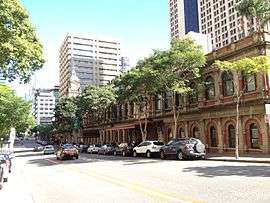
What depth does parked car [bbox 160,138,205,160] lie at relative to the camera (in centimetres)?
2917

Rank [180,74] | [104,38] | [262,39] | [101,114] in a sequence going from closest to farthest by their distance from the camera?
[262,39]
[180,74]
[101,114]
[104,38]

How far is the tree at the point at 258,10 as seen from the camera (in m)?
32.7

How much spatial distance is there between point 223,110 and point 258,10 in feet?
30.0

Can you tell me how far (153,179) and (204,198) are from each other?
225 inches

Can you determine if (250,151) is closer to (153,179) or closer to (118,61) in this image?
(153,179)

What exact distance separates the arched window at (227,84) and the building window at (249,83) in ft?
5.94

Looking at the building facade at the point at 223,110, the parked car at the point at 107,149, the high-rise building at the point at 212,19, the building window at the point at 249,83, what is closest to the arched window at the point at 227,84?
the building facade at the point at 223,110

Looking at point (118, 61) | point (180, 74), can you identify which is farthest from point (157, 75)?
point (118, 61)

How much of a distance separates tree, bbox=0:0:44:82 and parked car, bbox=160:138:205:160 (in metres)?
15.2

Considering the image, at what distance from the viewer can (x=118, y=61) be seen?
17538 cm

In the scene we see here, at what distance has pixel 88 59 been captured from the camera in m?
165

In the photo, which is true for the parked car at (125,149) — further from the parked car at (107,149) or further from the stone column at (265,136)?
the stone column at (265,136)

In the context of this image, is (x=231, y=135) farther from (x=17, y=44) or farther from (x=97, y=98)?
(x=97, y=98)

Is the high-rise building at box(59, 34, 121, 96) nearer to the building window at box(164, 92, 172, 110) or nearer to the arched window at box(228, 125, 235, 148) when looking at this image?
the building window at box(164, 92, 172, 110)
